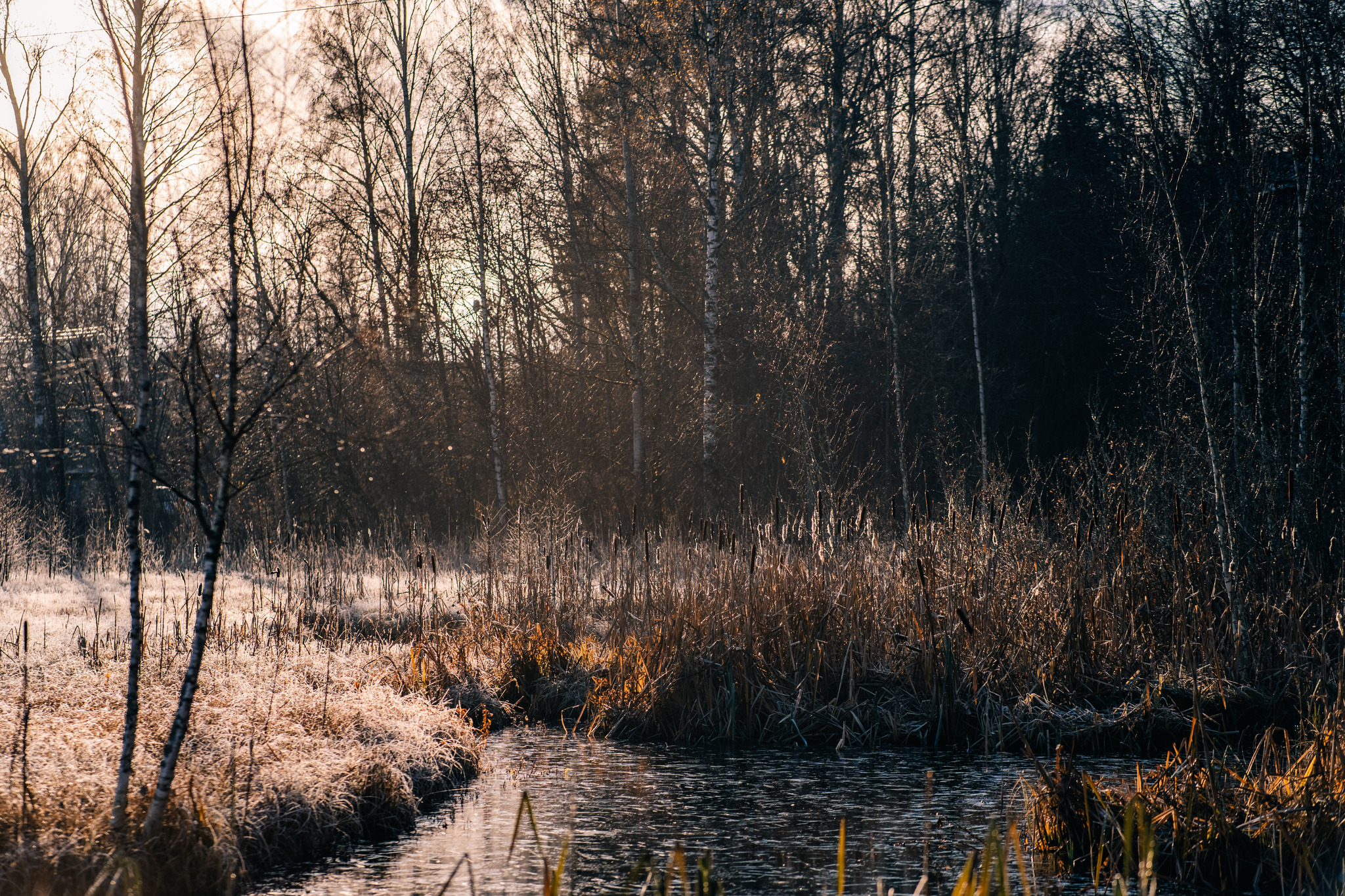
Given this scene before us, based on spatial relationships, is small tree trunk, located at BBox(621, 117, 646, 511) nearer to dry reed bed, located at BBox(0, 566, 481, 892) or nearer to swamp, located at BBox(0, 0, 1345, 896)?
swamp, located at BBox(0, 0, 1345, 896)

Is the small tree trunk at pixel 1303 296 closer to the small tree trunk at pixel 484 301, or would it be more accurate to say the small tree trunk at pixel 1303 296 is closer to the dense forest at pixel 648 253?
the dense forest at pixel 648 253

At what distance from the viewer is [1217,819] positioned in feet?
14.2

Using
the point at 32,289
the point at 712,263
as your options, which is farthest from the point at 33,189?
the point at 712,263

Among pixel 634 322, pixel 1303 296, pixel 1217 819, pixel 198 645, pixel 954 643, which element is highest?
pixel 634 322

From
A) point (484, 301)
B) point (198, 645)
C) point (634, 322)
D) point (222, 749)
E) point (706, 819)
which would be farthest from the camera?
point (634, 322)

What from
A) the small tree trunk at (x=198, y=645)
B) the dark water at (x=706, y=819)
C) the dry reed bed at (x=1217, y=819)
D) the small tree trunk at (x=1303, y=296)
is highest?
the small tree trunk at (x=1303, y=296)

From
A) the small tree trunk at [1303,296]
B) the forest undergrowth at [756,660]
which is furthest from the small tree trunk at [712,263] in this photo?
the small tree trunk at [1303,296]

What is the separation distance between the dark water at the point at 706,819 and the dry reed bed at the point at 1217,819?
518mm

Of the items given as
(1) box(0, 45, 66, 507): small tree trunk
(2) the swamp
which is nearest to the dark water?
(2) the swamp

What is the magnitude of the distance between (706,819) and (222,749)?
2.47m

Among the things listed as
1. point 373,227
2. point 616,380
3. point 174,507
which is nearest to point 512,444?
point 616,380

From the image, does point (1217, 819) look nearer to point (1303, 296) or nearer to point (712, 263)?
point (1303, 296)

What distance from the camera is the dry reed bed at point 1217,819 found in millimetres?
4020

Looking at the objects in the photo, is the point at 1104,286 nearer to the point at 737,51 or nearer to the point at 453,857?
the point at 737,51
